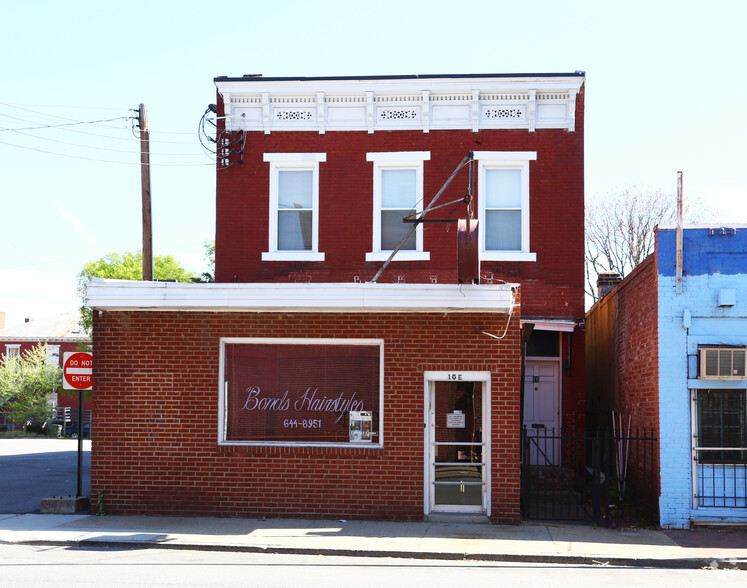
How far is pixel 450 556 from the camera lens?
1042cm

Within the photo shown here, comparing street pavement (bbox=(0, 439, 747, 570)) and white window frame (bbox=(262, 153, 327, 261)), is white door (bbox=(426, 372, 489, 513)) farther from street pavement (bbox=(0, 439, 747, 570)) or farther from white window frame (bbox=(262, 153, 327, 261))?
white window frame (bbox=(262, 153, 327, 261))

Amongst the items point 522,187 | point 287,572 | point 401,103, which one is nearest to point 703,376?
point 522,187

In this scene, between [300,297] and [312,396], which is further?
[312,396]

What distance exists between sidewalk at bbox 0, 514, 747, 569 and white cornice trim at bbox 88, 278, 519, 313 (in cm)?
333

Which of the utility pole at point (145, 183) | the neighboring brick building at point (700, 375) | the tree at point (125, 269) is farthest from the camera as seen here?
the tree at point (125, 269)

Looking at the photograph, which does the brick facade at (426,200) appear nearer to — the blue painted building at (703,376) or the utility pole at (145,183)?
the utility pole at (145,183)

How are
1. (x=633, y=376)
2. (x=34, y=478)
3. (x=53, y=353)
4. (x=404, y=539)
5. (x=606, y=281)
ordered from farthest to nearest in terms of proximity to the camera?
(x=53, y=353), (x=606, y=281), (x=34, y=478), (x=633, y=376), (x=404, y=539)

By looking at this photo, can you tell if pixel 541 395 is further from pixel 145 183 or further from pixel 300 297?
pixel 145 183

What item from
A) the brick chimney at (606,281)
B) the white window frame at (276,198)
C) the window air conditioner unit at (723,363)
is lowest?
the window air conditioner unit at (723,363)

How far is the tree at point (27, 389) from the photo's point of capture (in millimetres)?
50719

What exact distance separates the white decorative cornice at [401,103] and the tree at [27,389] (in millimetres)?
39609

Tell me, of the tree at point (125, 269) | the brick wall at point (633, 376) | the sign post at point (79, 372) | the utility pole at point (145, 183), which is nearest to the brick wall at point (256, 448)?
the sign post at point (79, 372)

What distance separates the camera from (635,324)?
563 inches

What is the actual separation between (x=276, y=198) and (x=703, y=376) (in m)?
9.07
